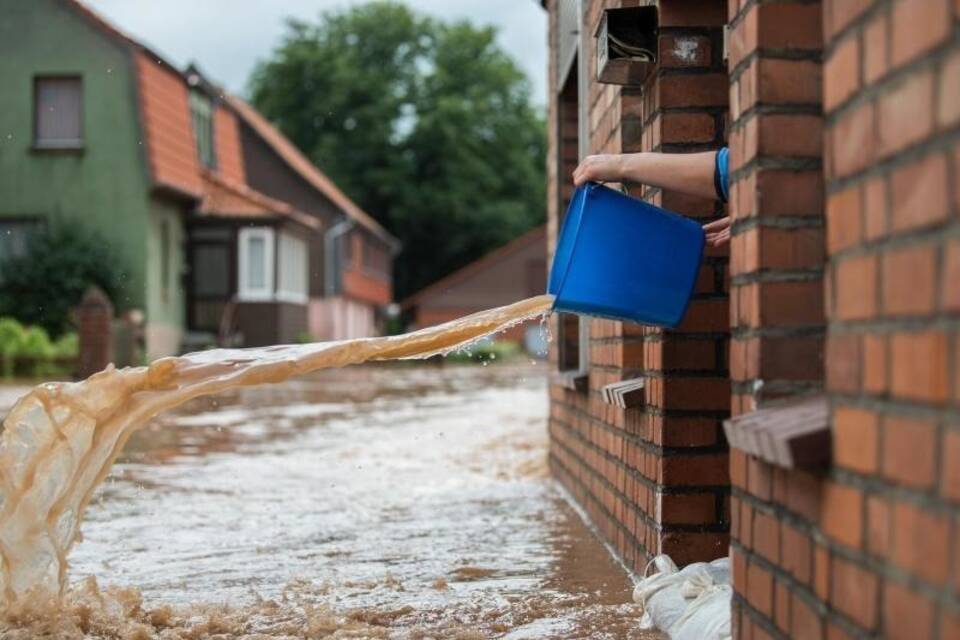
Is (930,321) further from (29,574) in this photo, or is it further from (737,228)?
(29,574)

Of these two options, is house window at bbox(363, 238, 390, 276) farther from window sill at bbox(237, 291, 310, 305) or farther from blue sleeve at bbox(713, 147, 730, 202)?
blue sleeve at bbox(713, 147, 730, 202)

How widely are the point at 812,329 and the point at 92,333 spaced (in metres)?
21.6

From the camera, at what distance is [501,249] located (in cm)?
5744

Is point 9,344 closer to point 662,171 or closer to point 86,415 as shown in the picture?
point 86,415

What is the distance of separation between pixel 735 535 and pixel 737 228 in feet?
2.31

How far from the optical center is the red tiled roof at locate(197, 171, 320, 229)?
3491 cm

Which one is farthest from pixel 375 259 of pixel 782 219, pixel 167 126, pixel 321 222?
pixel 782 219

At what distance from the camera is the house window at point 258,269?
1432 inches

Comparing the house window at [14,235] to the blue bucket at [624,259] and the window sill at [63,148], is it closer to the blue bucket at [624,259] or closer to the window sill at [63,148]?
the window sill at [63,148]

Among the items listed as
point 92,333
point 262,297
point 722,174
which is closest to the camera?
point 722,174

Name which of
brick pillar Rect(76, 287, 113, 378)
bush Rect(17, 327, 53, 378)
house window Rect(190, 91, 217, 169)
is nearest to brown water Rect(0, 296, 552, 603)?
brick pillar Rect(76, 287, 113, 378)

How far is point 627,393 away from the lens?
4.77 metres

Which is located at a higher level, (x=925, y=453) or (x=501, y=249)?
(x=501, y=249)

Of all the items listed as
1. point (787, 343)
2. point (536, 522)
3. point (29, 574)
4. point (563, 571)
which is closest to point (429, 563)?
point (563, 571)
